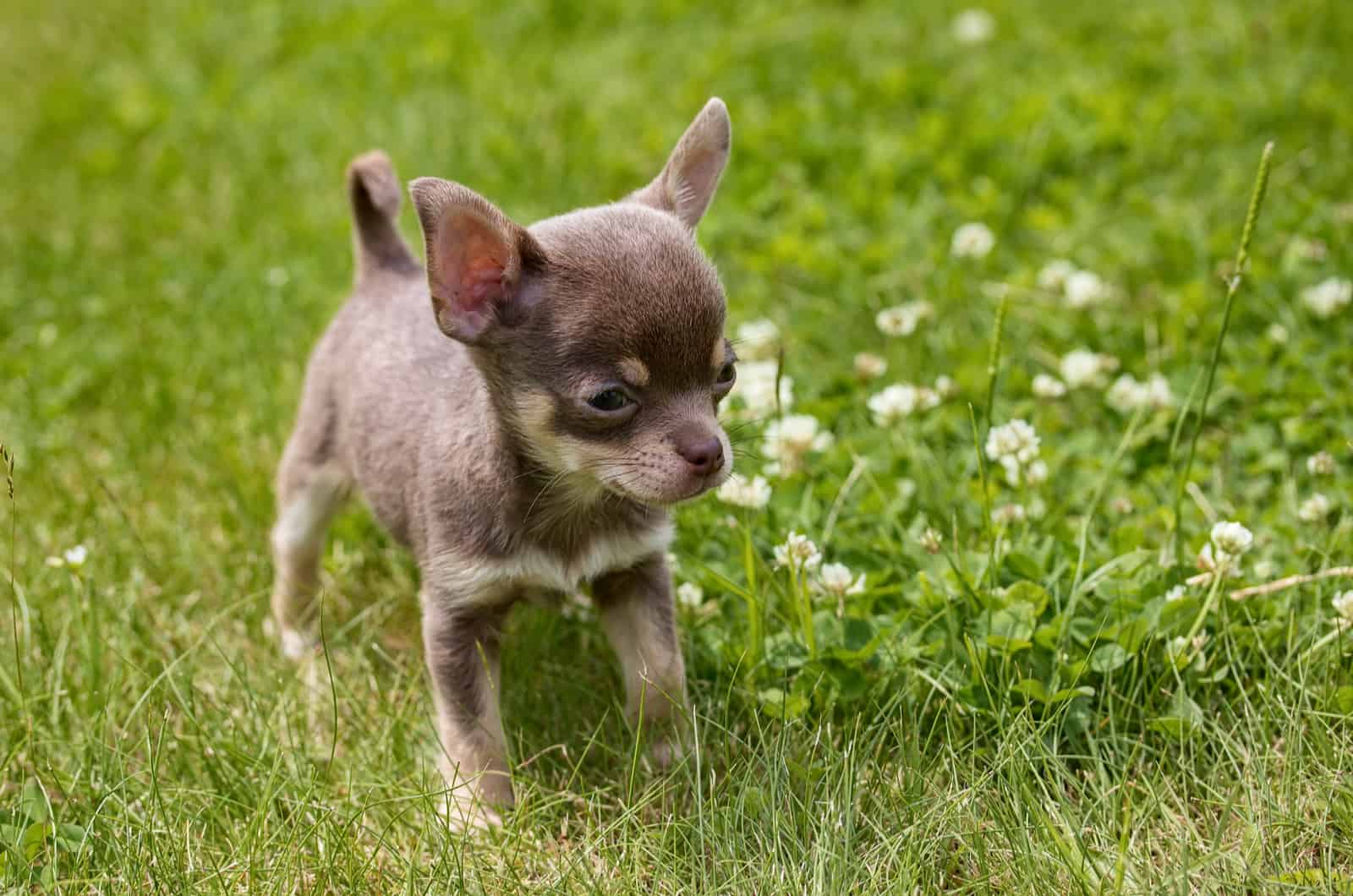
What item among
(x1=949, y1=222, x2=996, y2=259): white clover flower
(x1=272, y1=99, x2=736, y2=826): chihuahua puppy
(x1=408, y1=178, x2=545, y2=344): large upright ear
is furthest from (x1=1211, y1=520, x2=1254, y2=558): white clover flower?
(x1=949, y1=222, x2=996, y2=259): white clover flower

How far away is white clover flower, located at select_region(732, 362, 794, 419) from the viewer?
14.5 ft

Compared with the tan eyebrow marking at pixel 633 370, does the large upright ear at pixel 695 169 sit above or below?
above

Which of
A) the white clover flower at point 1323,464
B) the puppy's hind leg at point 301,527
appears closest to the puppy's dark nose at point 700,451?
the puppy's hind leg at point 301,527

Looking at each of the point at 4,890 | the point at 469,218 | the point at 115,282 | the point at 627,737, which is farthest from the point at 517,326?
the point at 115,282

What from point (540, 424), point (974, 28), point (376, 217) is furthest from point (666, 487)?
point (974, 28)

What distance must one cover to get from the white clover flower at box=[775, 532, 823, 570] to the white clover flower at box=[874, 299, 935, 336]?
1.28 m

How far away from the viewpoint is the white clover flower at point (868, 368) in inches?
185

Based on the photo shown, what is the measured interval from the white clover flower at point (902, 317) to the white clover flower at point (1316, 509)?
1360mm

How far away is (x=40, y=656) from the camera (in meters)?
3.81

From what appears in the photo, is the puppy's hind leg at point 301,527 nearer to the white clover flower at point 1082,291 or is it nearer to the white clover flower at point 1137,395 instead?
the white clover flower at point 1137,395

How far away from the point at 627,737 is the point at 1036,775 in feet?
3.51

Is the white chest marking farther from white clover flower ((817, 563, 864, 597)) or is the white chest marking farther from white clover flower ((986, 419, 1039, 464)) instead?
white clover flower ((986, 419, 1039, 464))

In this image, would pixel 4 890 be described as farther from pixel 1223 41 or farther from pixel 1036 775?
pixel 1223 41

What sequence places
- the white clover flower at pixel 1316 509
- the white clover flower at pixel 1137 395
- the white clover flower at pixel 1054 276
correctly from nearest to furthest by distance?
the white clover flower at pixel 1316 509, the white clover flower at pixel 1137 395, the white clover flower at pixel 1054 276
